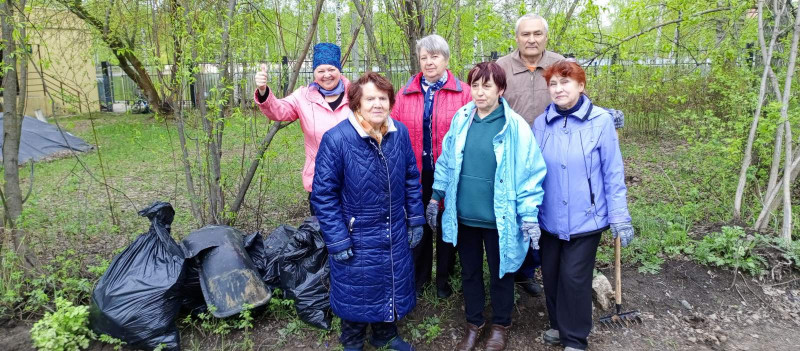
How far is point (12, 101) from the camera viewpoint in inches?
142

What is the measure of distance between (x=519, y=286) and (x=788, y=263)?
6.89ft

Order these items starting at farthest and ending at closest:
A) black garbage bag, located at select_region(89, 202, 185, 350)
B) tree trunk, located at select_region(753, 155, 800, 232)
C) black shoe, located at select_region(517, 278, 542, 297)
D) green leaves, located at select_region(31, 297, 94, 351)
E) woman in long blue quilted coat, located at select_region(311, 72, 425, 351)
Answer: tree trunk, located at select_region(753, 155, 800, 232)
black shoe, located at select_region(517, 278, 542, 297)
black garbage bag, located at select_region(89, 202, 185, 350)
green leaves, located at select_region(31, 297, 94, 351)
woman in long blue quilted coat, located at select_region(311, 72, 425, 351)

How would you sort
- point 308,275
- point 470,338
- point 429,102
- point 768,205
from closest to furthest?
→ point 470,338 → point 429,102 → point 308,275 → point 768,205

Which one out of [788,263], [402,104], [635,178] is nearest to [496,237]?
[402,104]

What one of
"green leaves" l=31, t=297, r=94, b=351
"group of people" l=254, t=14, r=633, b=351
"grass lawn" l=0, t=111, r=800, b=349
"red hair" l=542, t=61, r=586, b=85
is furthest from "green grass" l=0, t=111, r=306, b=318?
"red hair" l=542, t=61, r=586, b=85

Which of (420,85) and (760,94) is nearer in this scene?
(420,85)

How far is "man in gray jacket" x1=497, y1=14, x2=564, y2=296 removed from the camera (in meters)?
3.06

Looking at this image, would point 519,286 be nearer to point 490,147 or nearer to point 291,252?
point 490,147

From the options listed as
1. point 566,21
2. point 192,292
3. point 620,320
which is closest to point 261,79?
point 192,292

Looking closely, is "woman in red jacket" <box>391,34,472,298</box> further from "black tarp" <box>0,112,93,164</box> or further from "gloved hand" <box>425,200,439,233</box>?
"black tarp" <box>0,112,93,164</box>

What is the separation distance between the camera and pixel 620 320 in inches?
129

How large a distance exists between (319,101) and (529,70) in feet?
4.36

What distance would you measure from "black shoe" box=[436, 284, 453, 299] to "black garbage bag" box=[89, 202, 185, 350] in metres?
1.67

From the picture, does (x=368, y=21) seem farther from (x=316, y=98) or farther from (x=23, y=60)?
(x=23, y=60)
